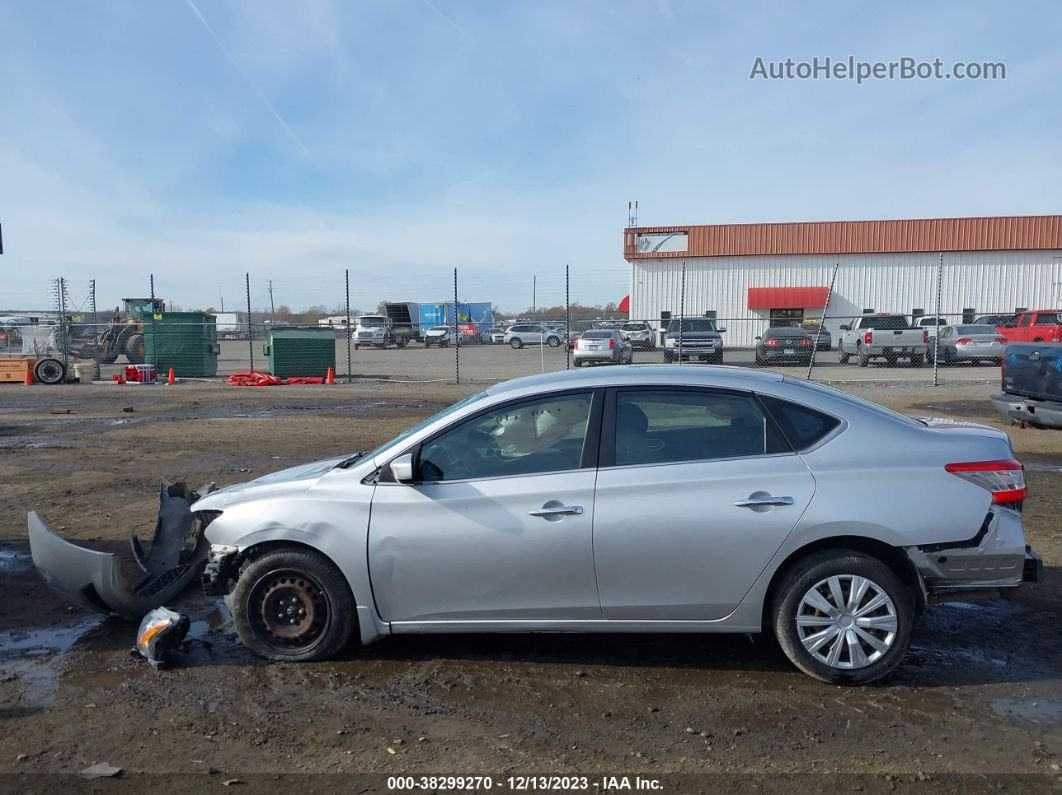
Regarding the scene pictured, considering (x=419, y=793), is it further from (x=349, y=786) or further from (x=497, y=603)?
(x=497, y=603)

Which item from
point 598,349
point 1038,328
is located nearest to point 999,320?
point 1038,328

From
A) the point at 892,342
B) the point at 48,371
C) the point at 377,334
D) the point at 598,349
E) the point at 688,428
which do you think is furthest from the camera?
the point at 377,334

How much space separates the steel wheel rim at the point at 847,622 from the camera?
4340 millimetres

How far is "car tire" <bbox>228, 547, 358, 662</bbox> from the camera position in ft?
15.3

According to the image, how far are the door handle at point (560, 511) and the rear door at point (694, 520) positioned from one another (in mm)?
102

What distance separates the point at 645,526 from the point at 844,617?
42.8 inches

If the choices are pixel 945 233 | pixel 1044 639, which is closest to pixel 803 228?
pixel 945 233

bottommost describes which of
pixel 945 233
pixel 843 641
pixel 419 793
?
pixel 419 793

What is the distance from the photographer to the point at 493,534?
14.7ft

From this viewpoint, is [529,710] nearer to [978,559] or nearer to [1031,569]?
[978,559]

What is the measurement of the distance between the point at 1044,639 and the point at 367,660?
3.87 meters

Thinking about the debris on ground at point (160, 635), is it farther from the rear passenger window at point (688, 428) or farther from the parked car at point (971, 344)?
the parked car at point (971, 344)

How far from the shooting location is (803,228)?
44.7 meters

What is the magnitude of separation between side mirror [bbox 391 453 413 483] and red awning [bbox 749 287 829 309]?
41.7m
